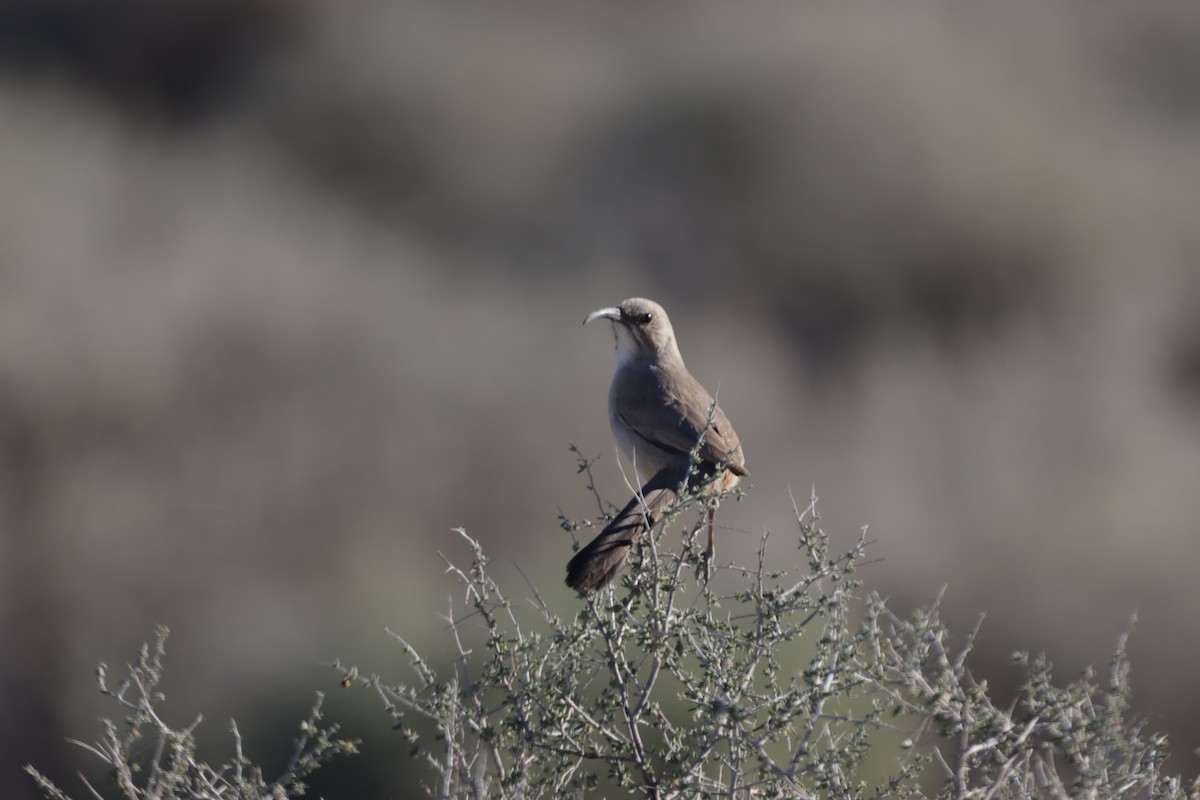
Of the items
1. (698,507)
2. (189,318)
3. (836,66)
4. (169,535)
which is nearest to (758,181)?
(836,66)

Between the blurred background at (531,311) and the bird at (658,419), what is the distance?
2059 millimetres

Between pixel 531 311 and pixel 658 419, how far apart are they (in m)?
10.7

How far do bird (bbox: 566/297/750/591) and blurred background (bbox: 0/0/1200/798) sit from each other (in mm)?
2059

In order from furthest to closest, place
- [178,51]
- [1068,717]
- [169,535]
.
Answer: [178,51] → [169,535] → [1068,717]

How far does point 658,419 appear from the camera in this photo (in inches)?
180

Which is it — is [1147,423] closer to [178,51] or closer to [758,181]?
[758,181]

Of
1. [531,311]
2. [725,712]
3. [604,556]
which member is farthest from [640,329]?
[531,311]

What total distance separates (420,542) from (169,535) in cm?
179

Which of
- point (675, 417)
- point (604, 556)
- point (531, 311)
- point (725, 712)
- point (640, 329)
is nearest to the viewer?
point (725, 712)

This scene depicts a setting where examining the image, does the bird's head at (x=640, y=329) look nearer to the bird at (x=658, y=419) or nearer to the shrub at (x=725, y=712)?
the bird at (x=658, y=419)

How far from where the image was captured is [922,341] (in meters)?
15.1

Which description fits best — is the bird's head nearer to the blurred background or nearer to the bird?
the bird

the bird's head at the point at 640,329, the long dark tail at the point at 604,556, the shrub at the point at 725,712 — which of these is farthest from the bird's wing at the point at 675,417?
the shrub at the point at 725,712

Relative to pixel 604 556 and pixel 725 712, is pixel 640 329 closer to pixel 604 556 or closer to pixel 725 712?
pixel 604 556
